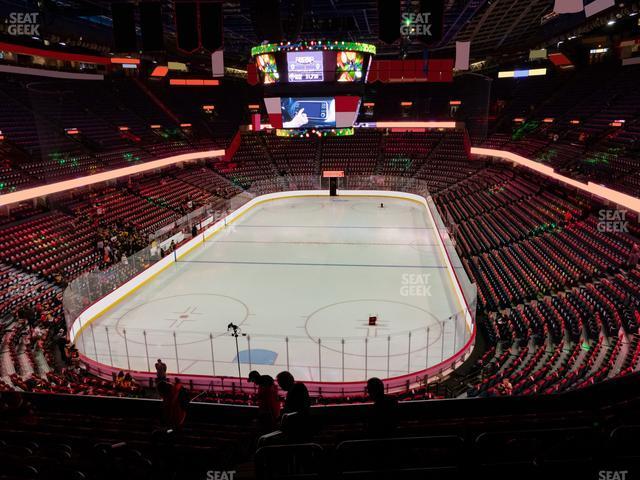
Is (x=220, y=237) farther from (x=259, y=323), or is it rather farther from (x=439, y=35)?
(x=439, y=35)

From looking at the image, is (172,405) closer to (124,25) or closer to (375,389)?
(375,389)

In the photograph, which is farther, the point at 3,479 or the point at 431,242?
the point at 431,242

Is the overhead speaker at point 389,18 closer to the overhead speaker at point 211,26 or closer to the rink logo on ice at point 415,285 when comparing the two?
the overhead speaker at point 211,26

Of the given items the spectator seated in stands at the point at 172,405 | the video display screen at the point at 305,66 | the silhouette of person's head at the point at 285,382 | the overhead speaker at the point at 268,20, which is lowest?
the spectator seated in stands at the point at 172,405

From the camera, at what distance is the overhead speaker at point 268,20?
16922mm

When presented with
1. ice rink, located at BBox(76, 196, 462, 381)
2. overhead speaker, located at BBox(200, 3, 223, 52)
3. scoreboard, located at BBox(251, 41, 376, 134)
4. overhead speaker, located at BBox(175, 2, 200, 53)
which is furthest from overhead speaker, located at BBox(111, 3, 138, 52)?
ice rink, located at BBox(76, 196, 462, 381)

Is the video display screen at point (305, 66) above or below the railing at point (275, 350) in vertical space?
above

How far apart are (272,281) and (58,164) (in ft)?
44.6

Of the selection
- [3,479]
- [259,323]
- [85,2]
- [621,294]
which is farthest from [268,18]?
[3,479]

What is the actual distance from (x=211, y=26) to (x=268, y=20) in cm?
707

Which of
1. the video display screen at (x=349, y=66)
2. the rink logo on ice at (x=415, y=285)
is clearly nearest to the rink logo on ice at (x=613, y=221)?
the rink logo on ice at (x=415, y=285)

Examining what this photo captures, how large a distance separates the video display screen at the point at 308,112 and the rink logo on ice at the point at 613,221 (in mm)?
10887

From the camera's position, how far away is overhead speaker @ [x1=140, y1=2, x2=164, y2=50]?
10852mm

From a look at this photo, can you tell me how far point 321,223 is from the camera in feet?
93.8
